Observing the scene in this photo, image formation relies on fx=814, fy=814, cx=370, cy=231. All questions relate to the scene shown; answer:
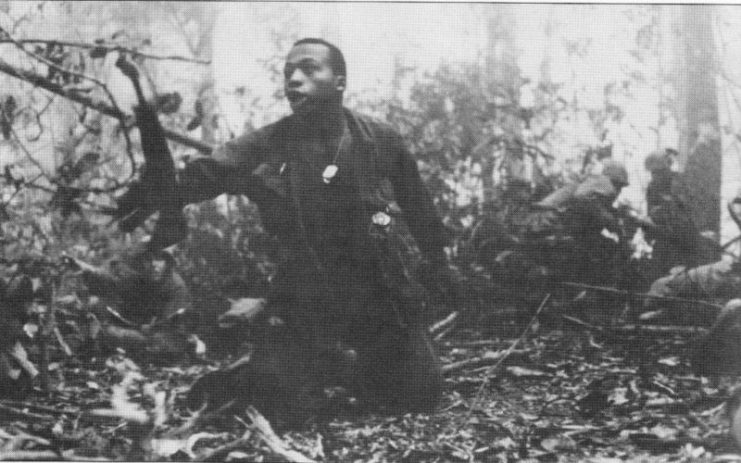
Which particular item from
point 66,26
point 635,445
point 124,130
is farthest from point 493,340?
point 66,26

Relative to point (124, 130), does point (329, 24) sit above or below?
above

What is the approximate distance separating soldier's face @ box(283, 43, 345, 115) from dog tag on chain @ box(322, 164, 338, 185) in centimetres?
20

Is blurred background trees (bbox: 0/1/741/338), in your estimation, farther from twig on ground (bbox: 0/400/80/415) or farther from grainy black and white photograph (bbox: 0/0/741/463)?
twig on ground (bbox: 0/400/80/415)

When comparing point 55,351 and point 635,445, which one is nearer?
point 635,445

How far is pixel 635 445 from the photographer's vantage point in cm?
261

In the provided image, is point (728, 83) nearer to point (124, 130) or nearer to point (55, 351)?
point (124, 130)

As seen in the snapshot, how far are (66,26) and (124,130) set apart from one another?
1.36ft

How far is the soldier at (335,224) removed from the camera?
2676 mm

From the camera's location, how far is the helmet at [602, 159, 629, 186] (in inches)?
107

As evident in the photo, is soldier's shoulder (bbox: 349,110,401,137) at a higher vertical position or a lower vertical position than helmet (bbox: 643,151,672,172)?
higher

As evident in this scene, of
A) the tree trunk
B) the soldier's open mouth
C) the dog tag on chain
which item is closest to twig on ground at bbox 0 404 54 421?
the dog tag on chain

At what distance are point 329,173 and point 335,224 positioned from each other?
0.56ft

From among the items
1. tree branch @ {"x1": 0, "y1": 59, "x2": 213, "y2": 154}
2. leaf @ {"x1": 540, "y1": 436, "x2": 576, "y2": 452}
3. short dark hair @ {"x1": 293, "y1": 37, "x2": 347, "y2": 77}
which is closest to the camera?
leaf @ {"x1": 540, "y1": 436, "x2": 576, "y2": 452}

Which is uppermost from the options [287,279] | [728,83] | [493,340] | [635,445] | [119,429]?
[728,83]
